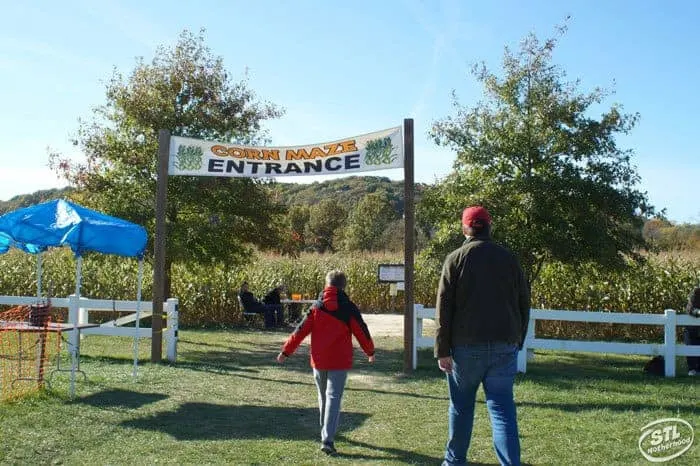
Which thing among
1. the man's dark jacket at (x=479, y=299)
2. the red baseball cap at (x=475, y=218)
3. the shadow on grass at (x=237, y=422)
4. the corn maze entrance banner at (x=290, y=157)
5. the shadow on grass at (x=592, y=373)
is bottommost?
the shadow on grass at (x=237, y=422)

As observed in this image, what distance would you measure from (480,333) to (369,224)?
45.4 meters

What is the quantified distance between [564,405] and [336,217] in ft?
166

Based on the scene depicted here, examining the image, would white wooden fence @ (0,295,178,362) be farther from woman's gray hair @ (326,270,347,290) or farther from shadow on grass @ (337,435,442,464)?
shadow on grass @ (337,435,442,464)

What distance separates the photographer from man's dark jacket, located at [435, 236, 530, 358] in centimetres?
523

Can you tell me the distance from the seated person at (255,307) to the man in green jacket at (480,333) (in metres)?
14.4

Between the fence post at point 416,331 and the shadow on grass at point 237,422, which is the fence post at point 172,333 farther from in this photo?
the fence post at point 416,331

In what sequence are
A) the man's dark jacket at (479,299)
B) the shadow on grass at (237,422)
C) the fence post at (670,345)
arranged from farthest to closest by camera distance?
the fence post at (670,345), the shadow on grass at (237,422), the man's dark jacket at (479,299)

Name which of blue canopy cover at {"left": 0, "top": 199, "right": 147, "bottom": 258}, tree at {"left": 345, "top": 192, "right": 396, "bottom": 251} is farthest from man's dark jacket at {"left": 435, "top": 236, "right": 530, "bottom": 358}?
tree at {"left": 345, "top": 192, "right": 396, "bottom": 251}

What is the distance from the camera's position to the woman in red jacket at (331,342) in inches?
260

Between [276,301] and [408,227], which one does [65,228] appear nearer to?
[408,227]

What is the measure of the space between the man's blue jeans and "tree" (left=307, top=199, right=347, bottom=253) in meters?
51.7

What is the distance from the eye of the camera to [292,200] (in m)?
88.7

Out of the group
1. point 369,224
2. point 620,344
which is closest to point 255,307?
point 620,344

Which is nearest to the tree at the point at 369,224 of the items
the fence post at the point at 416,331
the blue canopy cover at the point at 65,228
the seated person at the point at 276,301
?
the seated person at the point at 276,301
